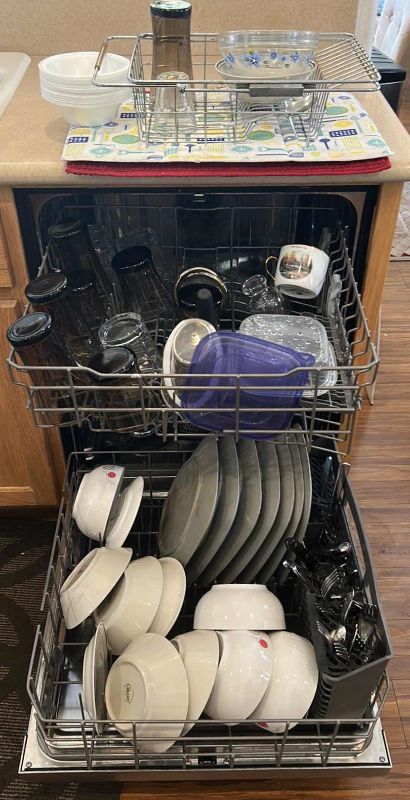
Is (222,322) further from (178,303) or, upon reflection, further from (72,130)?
(72,130)

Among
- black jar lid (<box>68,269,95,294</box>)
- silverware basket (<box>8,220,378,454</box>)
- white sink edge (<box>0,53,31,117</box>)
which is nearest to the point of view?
silverware basket (<box>8,220,378,454</box>)

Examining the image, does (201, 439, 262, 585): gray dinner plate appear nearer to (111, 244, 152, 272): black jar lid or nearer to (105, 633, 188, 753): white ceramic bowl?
(105, 633, 188, 753): white ceramic bowl

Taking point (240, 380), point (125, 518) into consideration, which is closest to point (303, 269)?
point (240, 380)

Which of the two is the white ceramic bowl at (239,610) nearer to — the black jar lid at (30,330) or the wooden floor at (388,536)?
the wooden floor at (388,536)

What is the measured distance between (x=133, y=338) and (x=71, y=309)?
0.39ft

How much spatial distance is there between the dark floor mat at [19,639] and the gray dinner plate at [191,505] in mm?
401

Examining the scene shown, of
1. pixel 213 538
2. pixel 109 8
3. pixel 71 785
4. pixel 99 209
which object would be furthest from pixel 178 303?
pixel 71 785

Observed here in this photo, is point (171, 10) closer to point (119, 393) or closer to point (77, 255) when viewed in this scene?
point (77, 255)

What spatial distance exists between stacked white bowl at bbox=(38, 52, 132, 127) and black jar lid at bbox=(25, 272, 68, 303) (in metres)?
0.26

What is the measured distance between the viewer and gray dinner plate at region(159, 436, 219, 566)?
1082mm

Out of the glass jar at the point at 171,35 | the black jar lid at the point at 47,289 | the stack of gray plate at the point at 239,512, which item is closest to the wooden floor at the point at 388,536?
the stack of gray plate at the point at 239,512

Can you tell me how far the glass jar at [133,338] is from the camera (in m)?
1.05

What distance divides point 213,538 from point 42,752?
15.4 inches

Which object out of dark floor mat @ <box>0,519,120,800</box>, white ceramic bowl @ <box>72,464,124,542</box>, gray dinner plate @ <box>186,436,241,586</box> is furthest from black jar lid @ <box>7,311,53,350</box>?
dark floor mat @ <box>0,519,120,800</box>
